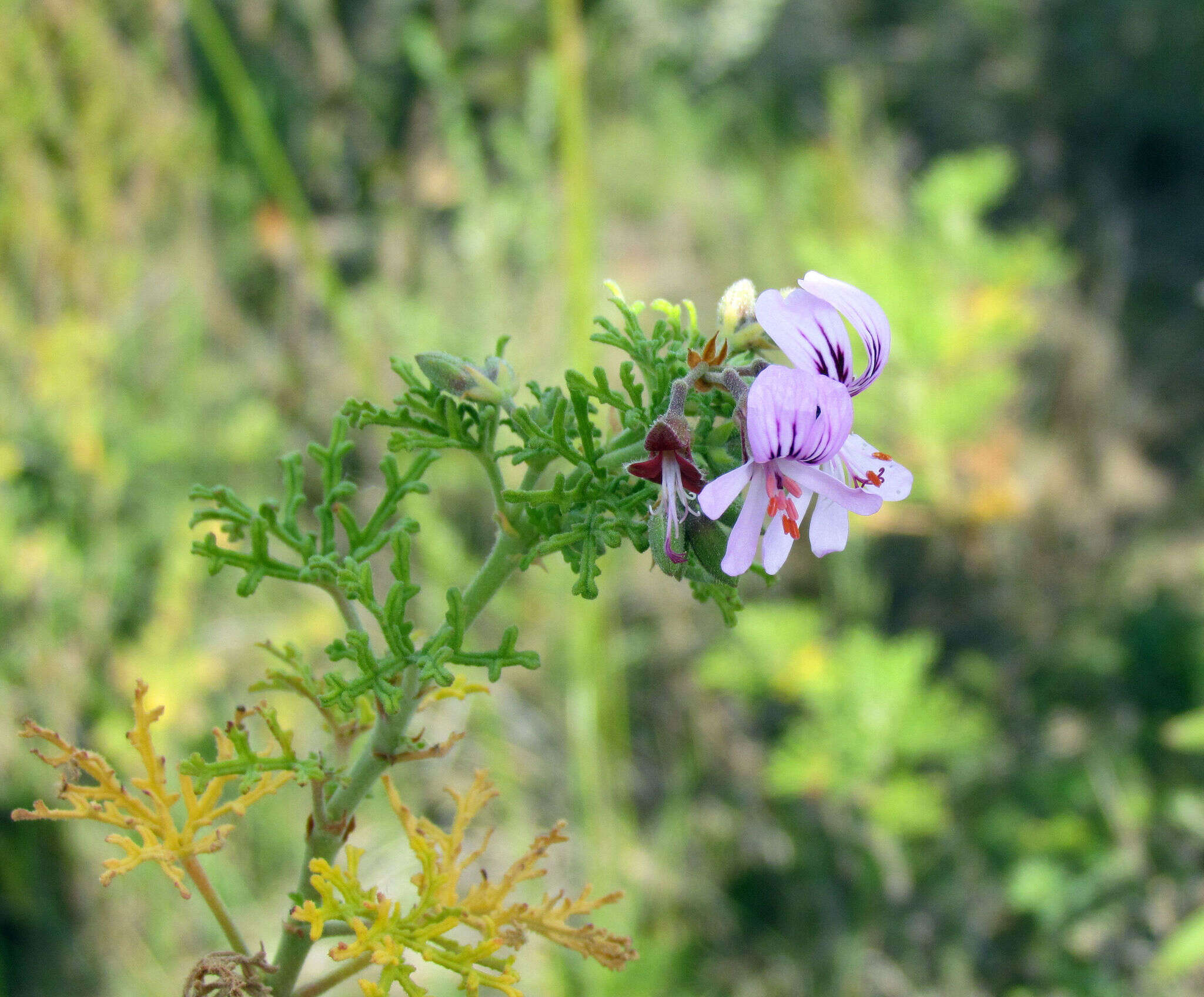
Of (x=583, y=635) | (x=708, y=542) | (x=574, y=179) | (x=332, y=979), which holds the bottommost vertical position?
(x=332, y=979)

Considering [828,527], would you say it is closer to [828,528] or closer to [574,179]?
[828,528]

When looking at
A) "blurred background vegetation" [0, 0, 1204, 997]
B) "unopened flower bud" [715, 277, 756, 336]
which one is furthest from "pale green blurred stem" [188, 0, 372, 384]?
"unopened flower bud" [715, 277, 756, 336]

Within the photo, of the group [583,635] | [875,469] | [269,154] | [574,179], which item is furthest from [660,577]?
[875,469]

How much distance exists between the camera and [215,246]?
571cm

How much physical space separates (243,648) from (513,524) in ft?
11.4

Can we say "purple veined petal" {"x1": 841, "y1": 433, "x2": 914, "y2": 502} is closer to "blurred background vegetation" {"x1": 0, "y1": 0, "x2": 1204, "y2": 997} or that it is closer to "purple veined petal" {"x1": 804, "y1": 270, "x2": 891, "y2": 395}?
"purple veined petal" {"x1": 804, "y1": 270, "x2": 891, "y2": 395}

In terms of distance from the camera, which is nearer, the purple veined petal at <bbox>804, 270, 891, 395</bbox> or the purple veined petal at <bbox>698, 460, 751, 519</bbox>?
the purple veined petal at <bbox>698, 460, 751, 519</bbox>

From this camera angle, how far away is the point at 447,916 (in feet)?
2.86

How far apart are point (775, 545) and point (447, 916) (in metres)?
0.45

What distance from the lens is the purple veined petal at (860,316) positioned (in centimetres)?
87

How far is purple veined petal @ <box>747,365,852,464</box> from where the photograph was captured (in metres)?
0.77

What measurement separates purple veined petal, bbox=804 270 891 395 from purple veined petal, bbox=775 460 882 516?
0.40 ft

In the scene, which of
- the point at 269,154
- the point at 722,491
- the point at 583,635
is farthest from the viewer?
the point at 583,635

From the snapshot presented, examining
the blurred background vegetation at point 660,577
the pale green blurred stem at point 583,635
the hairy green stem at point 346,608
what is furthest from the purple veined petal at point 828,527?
the blurred background vegetation at point 660,577
